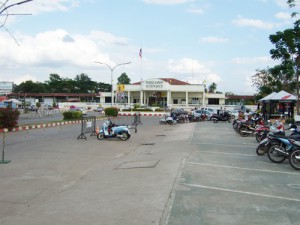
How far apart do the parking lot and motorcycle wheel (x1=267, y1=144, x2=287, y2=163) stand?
0.21 m

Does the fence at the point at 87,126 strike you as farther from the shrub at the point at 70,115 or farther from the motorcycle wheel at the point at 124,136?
the shrub at the point at 70,115

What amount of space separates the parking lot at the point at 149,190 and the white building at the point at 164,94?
68052 millimetres

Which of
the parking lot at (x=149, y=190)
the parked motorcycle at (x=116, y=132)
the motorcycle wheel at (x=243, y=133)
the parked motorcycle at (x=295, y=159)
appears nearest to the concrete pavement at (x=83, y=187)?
the parking lot at (x=149, y=190)

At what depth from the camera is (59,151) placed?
1516cm

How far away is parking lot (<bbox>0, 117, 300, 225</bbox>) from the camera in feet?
20.2

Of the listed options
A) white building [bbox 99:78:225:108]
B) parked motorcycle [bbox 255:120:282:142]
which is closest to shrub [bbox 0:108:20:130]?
parked motorcycle [bbox 255:120:282:142]

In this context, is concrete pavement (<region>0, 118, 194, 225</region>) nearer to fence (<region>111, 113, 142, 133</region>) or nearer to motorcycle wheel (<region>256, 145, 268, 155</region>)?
motorcycle wheel (<region>256, 145, 268, 155</region>)

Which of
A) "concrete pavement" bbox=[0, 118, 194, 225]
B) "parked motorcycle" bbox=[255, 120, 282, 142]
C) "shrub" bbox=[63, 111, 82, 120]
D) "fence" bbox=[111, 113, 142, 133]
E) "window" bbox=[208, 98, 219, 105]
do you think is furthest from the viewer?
"window" bbox=[208, 98, 219, 105]

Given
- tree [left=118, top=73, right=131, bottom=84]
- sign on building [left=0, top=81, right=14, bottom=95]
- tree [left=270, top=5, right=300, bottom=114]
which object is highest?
tree [left=118, top=73, right=131, bottom=84]

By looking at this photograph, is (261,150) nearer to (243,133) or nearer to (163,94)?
(243,133)

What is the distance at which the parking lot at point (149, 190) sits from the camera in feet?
20.2

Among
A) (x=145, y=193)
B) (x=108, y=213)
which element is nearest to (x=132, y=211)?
(x=108, y=213)

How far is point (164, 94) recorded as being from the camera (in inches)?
3403

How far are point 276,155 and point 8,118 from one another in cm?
1916
